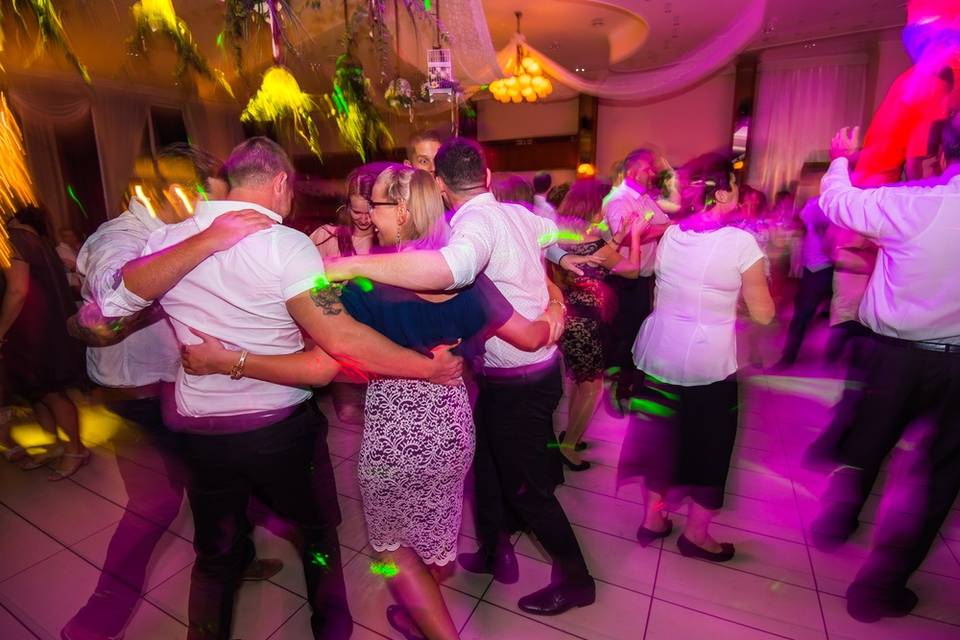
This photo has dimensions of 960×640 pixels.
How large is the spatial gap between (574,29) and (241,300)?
6.17m

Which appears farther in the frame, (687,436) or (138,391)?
(687,436)

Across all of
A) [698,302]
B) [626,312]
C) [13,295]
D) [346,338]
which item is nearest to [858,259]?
[626,312]

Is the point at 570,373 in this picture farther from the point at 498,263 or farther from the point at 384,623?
the point at 384,623

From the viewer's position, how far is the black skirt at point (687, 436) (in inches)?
76.5

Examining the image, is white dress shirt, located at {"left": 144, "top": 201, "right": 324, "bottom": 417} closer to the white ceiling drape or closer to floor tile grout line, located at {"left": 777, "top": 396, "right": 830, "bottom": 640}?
floor tile grout line, located at {"left": 777, "top": 396, "right": 830, "bottom": 640}

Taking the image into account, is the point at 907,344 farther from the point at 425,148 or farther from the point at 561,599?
the point at 425,148

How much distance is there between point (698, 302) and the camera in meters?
1.90

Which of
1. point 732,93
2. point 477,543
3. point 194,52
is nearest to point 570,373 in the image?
point 477,543

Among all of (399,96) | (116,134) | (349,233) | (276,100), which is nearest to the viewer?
(349,233)

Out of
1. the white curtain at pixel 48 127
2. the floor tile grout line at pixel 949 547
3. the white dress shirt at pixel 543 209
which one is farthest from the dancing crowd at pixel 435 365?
the white curtain at pixel 48 127

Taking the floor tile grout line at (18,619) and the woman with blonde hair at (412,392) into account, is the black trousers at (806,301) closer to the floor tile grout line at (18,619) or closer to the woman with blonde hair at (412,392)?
the woman with blonde hair at (412,392)

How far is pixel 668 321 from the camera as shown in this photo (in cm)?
199

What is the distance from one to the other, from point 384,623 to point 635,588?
0.97 meters

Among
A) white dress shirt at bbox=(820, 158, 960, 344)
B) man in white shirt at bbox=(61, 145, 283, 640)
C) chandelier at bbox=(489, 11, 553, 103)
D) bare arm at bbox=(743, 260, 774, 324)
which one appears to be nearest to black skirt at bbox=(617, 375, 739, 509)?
bare arm at bbox=(743, 260, 774, 324)
